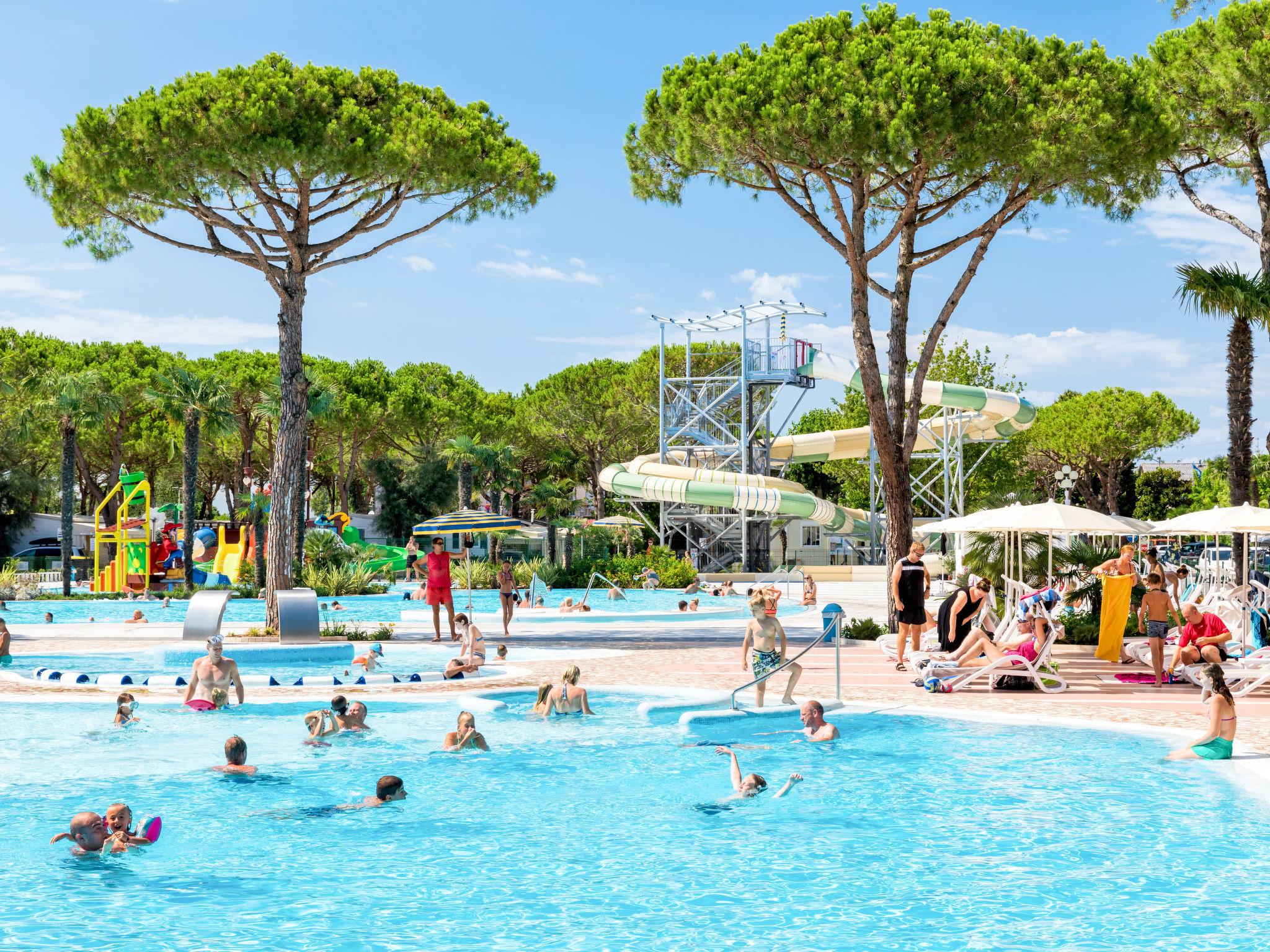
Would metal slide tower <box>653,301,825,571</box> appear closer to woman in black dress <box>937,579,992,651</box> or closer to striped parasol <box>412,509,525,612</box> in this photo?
striped parasol <box>412,509,525,612</box>

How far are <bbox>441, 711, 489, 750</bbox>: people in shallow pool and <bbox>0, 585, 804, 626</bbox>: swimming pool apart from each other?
36.7 ft

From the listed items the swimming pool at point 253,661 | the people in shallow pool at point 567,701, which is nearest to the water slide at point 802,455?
the swimming pool at point 253,661

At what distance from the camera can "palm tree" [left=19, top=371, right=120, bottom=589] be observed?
3028 cm

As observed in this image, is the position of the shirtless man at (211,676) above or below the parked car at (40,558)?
below

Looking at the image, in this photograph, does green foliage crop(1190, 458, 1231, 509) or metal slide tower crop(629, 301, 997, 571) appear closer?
metal slide tower crop(629, 301, 997, 571)

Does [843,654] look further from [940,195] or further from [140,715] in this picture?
[140,715]

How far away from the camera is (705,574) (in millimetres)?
38844

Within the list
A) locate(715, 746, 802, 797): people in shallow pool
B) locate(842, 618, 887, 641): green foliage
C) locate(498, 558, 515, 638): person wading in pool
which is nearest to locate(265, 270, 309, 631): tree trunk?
locate(498, 558, 515, 638): person wading in pool

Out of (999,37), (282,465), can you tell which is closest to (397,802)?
(282,465)

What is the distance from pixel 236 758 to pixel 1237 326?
17.7 metres

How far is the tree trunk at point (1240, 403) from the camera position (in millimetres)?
19312

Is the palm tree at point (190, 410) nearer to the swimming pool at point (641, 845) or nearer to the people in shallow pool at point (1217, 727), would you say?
the swimming pool at point (641, 845)

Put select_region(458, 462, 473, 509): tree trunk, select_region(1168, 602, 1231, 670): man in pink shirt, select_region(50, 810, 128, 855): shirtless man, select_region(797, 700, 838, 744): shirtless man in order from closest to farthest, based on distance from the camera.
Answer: select_region(50, 810, 128, 855): shirtless man < select_region(797, 700, 838, 744): shirtless man < select_region(1168, 602, 1231, 670): man in pink shirt < select_region(458, 462, 473, 509): tree trunk

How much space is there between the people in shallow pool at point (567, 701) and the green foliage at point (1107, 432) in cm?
4719
